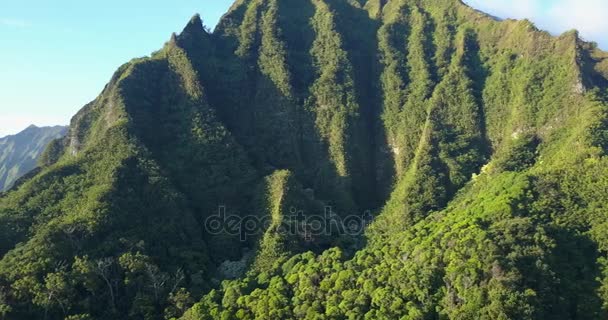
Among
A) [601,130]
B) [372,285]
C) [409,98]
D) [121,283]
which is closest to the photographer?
[372,285]

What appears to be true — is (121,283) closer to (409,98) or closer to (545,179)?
(545,179)

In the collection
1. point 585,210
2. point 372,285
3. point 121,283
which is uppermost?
point 585,210

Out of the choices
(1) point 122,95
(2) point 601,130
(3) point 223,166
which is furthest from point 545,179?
(1) point 122,95

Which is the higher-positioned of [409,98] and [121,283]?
[409,98]

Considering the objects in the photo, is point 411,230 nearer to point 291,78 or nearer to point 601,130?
point 601,130

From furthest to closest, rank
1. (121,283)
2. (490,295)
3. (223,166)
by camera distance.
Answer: (223,166) < (121,283) < (490,295)

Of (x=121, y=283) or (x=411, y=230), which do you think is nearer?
(x=121, y=283)
